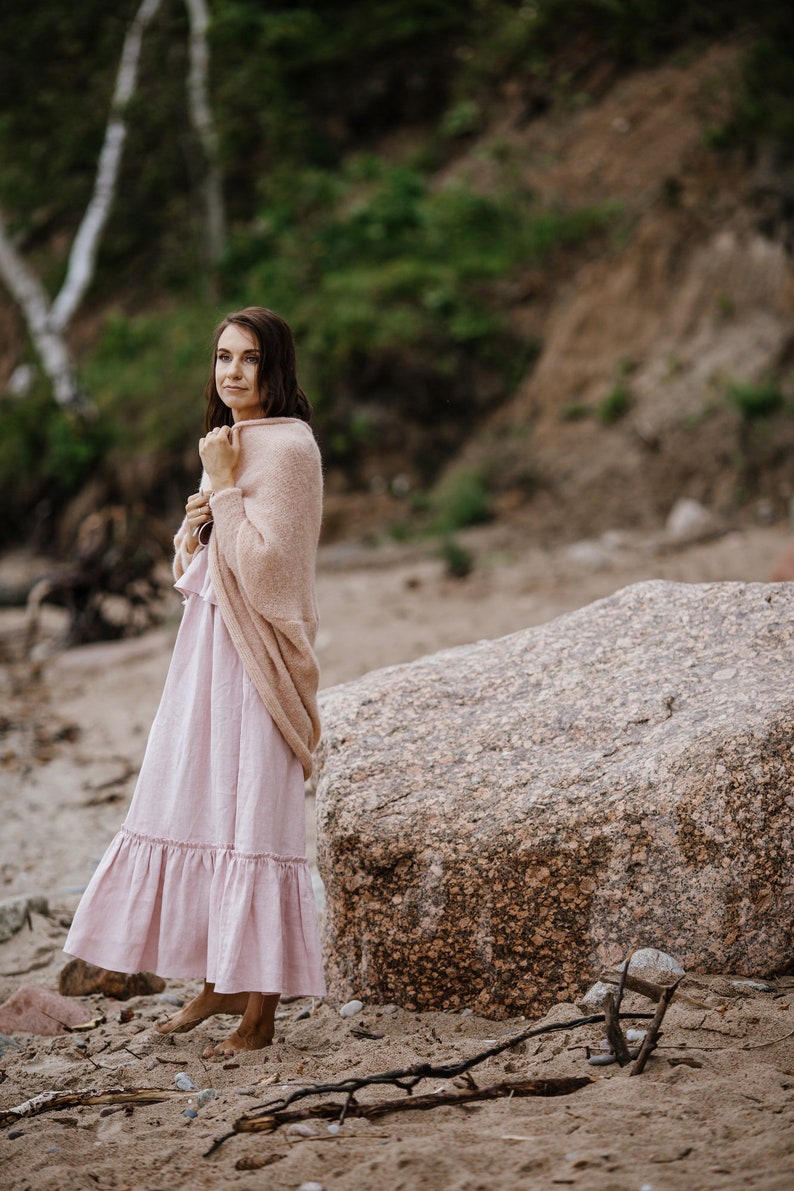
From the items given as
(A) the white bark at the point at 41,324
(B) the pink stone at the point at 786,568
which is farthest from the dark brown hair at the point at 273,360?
(A) the white bark at the point at 41,324

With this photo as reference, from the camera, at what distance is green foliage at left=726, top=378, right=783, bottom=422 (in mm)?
10164

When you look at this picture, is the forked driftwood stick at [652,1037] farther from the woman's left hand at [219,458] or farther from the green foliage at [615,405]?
the green foliage at [615,405]

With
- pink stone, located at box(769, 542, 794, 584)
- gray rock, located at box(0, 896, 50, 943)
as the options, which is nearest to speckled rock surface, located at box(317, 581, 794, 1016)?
gray rock, located at box(0, 896, 50, 943)

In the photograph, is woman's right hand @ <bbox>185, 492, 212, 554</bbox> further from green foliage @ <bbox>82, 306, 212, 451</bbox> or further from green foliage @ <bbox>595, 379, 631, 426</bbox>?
green foliage @ <bbox>82, 306, 212, 451</bbox>

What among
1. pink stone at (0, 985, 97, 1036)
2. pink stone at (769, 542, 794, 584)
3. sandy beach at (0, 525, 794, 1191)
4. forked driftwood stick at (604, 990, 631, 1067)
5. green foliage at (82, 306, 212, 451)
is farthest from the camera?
green foliage at (82, 306, 212, 451)

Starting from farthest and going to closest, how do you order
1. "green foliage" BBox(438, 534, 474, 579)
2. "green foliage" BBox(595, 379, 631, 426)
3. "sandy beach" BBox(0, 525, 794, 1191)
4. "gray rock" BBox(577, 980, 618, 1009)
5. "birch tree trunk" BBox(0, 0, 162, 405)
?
"birch tree trunk" BBox(0, 0, 162, 405)
"green foliage" BBox(595, 379, 631, 426)
"green foliage" BBox(438, 534, 474, 579)
"gray rock" BBox(577, 980, 618, 1009)
"sandy beach" BBox(0, 525, 794, 1191)

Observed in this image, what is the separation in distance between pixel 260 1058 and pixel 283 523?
1.50 m

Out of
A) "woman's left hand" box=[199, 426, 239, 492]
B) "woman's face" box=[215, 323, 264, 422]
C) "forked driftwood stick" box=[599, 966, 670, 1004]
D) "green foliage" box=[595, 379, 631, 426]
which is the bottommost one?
"forked driftwood stick" box=[599, 966, 670, 1004]

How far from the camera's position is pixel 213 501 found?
10.7 ft

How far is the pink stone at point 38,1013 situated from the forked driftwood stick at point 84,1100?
0.67 metres

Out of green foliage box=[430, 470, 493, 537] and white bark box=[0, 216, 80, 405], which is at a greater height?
white bark box=[0, 216, 80, 405]

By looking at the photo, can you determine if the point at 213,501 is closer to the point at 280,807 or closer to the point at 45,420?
the point at 280,807

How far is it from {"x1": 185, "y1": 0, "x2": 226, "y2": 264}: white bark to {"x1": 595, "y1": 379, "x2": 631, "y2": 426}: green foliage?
757cm

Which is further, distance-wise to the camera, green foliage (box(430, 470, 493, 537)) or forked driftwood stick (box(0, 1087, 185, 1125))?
green foliage (box(430, 470, 493, 537))
